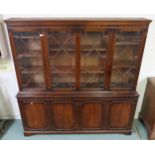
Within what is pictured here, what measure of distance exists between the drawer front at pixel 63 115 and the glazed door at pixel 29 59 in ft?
1.16

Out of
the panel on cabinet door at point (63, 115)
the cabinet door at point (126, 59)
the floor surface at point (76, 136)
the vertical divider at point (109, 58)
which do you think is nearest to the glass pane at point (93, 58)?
the vertical divider at point (109, 58)

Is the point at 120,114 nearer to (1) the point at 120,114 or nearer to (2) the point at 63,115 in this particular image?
(1) the point at 120,114

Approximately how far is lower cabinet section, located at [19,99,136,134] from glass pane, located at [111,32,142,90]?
0.90ft

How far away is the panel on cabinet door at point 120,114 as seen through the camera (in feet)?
7.54

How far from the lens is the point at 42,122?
243 cm

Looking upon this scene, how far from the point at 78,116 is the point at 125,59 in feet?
3.52

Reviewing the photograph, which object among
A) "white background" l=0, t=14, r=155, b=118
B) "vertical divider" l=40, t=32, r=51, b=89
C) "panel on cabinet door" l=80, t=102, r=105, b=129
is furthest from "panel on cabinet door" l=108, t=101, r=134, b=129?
"vertical divider" l=40, t=32, r=51, b=89

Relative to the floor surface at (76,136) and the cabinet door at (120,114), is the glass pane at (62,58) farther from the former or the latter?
the floor surface at (76,136)

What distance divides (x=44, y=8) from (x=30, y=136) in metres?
1.94

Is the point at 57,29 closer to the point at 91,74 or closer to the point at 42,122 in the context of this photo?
the point at 91,74

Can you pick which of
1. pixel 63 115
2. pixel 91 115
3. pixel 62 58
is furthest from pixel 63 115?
pixel 62 58

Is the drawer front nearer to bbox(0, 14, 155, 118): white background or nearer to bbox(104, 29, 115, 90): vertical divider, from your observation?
bbox(104, 29, 115, 90): vertical divider

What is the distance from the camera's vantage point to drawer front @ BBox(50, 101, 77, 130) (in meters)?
2.28
